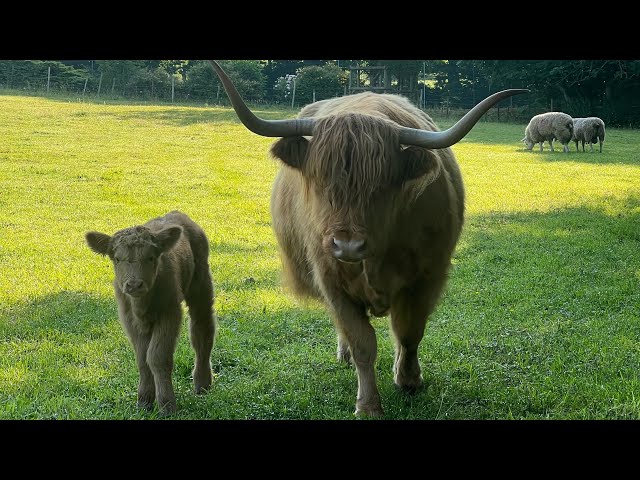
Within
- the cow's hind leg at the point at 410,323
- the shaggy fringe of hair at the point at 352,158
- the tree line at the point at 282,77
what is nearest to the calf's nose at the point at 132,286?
the shaggy fringe of hair at the point at 352,158

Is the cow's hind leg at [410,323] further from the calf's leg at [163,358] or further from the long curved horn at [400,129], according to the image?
the calf's leg at [163,358]

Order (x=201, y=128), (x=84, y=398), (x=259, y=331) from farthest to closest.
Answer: (x=201, y=128) → (x=259, y=331) → (x=84, y=398)

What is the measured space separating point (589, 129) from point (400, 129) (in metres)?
8.66

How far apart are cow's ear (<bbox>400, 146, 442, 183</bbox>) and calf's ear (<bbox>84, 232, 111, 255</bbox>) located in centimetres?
138

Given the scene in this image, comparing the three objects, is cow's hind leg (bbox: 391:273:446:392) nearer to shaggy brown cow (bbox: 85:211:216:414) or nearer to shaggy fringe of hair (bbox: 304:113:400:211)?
shaggy fringe of hair (bbox: 304:113:400:211)

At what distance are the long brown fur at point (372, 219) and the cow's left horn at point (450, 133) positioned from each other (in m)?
0.05

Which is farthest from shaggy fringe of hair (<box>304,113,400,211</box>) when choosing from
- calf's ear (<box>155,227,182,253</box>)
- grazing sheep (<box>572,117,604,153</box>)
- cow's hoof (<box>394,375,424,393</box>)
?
grazing sheep (<box>572,117,604,153</box>)

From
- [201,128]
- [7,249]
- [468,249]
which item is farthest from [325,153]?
[201,128]

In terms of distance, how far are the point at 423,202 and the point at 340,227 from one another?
0.74 meters

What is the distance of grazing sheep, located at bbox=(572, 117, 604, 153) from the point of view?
10348mm

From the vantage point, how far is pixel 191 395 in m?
3.82

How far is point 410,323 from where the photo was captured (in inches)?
153

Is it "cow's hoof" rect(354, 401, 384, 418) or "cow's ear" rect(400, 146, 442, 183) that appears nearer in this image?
"cow's ear" rect(400, 146, 442, 183)
